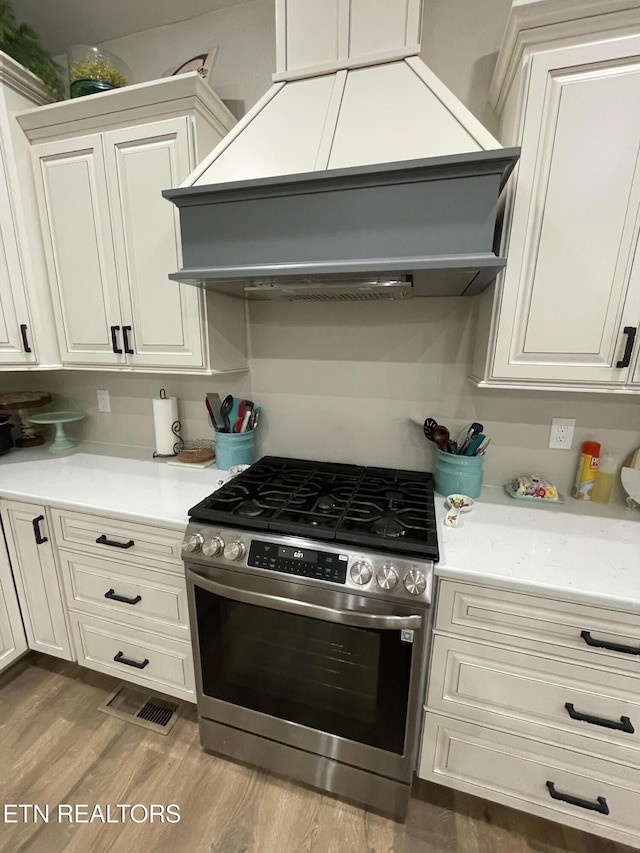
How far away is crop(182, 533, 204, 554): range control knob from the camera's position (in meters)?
1.23

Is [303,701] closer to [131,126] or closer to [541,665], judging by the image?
[541,665]

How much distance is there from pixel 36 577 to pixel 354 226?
1.90 metres

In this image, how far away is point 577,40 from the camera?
38.7 inches

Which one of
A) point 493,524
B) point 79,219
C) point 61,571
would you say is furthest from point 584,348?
point 61,571

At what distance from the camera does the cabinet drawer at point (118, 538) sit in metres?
1.33

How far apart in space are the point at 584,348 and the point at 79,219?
78.3 inches

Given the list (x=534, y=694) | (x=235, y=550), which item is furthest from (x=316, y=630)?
(x=534, y=694)

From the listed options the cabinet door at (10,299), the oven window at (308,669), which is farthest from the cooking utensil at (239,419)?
the cabinet door at (10,299)

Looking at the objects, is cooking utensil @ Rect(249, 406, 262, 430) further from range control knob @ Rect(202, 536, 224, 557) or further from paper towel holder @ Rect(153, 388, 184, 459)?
range control knob @ Rect(202, 536, 224, 557)

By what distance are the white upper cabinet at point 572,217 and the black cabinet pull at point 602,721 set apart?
3.03 feet

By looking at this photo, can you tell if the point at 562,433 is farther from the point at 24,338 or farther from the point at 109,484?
the point at 24,338

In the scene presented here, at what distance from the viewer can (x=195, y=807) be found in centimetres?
128

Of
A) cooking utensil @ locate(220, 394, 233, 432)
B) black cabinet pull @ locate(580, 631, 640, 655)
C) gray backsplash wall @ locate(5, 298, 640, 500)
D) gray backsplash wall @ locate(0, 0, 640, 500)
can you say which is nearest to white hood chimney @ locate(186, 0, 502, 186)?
gray backsplash wall @ locate(0, 0, 640, 500)

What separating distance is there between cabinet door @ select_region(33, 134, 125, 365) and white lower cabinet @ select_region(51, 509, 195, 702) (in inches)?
29.8
